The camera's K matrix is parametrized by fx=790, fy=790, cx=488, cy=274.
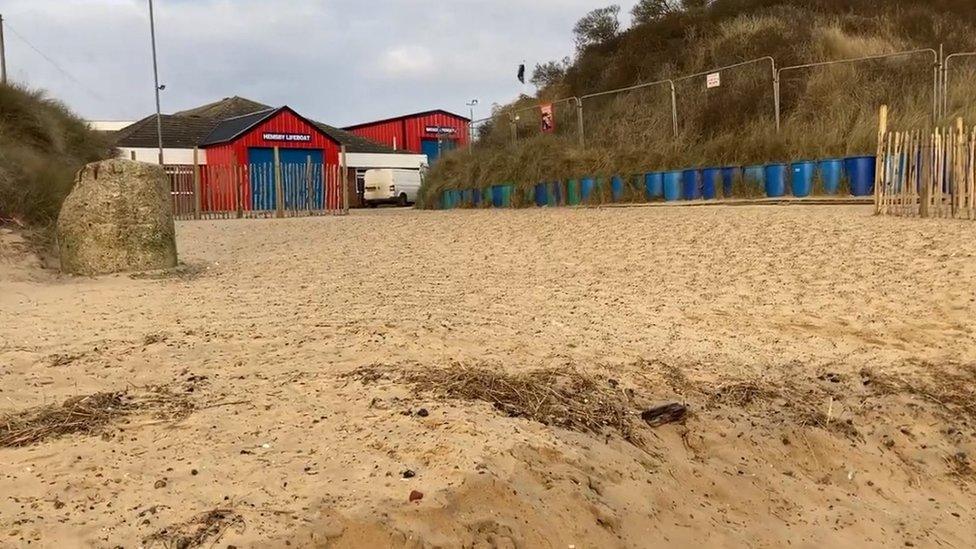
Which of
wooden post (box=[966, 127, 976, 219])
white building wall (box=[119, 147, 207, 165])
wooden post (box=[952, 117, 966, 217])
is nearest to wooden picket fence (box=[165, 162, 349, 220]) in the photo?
white building wall (box=[119, 147, 207, 165])

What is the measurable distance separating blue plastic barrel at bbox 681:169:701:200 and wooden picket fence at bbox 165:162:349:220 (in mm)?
9493

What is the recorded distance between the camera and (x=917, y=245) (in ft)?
27.1

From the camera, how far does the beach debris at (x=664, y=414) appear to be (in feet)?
13.0

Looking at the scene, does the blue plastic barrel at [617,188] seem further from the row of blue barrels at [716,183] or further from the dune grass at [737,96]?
the dune grass at [737,96]

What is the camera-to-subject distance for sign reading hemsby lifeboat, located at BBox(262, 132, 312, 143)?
111ft

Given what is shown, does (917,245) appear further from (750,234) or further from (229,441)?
(229,441)

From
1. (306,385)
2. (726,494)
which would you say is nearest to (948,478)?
(726,494)

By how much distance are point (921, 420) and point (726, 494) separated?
1.66m

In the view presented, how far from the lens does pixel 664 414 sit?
4.00 m

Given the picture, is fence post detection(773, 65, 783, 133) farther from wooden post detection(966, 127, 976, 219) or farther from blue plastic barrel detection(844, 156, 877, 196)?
wooden post detection(966, 127, 976, 219)

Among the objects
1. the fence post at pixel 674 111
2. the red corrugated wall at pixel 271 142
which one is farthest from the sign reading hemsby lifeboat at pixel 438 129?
the fence post at pixel 674 111

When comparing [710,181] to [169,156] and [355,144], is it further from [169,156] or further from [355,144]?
[355,144]

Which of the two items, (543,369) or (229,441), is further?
(543,369)

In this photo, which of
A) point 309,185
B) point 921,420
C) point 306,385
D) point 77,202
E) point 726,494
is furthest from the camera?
point 309,185
